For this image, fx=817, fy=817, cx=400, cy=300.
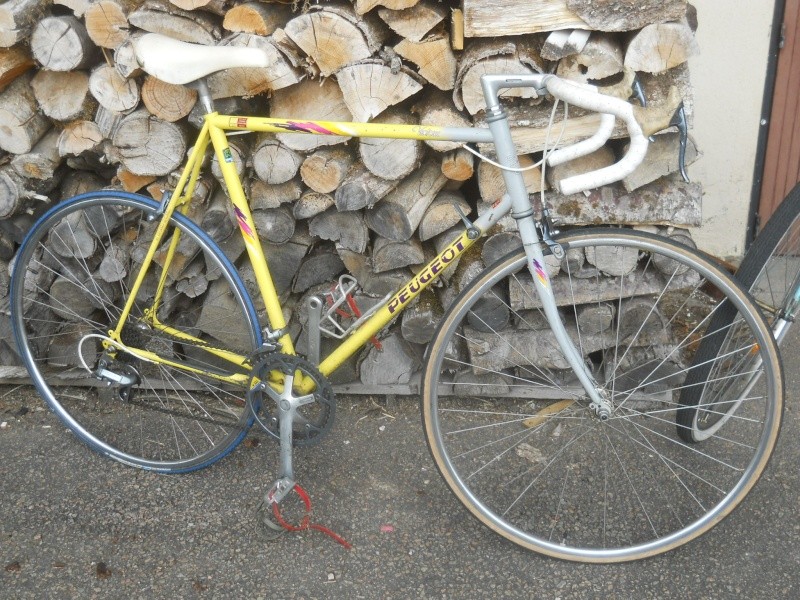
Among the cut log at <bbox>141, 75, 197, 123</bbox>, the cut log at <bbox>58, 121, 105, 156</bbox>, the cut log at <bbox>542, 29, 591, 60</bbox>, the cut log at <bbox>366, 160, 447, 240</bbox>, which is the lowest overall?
the cut log at <bbox>366, 160, 447, 240</bbox>

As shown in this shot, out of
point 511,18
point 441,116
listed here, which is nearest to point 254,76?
point 441,116

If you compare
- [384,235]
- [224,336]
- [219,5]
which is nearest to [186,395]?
[224,336]

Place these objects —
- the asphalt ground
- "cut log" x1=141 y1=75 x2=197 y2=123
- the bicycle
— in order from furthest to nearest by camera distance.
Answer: "cut log" x1=141 y1=75 x2=197 y2=123 → the asphalt ground → the bicycle

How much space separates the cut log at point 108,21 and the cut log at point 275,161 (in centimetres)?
63

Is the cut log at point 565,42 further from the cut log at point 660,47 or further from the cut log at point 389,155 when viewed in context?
the cut log at point 389,155

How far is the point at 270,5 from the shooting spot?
9.62 feet

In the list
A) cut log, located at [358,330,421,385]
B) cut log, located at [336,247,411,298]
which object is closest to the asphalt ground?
cut log, located at [358,330,421,385]

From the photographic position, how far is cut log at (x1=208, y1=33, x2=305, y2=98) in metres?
2.84

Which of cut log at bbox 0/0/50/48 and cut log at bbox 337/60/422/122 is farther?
cut log at bbox 0/0/50/48

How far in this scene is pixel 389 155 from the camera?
9.55 ft

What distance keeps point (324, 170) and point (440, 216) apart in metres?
0.46

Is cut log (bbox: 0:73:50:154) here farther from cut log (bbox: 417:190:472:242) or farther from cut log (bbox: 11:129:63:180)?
cut log (bbox: 417:190:472:242)

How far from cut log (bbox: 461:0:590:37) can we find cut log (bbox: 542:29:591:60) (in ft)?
0.07

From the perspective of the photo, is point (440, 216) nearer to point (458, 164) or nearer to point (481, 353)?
point (458, 164)
